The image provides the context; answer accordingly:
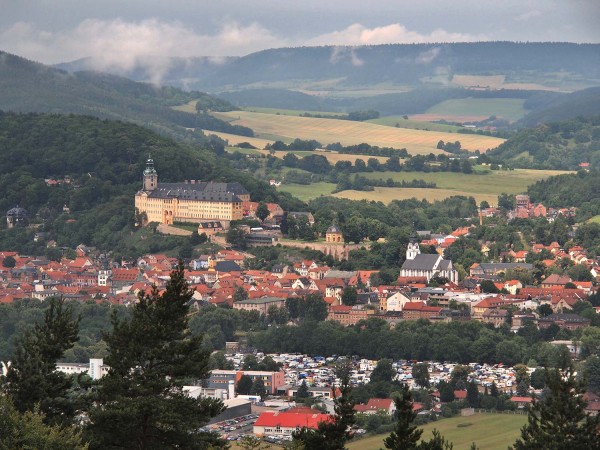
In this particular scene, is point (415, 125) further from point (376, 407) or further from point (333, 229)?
point (376, 407)

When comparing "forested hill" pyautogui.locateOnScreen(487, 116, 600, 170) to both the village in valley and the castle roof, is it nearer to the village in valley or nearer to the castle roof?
the village in valley

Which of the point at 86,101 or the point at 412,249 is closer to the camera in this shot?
the point at 412,249

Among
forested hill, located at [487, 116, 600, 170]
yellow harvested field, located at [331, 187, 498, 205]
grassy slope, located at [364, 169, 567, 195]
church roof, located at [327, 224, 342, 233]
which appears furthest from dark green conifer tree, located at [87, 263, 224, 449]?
forested hill, located at [487, 116, 600, 170]

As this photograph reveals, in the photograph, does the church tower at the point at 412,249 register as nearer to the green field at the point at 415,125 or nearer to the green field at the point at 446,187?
the green field at the point at 446,187

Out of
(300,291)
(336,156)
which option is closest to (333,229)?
(300,291)

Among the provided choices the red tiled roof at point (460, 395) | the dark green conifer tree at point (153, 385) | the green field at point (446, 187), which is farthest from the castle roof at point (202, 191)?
the dark green conifer tree at point (153, 385)

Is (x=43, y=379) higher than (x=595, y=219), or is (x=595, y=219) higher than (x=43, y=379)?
(x=43, y=379)

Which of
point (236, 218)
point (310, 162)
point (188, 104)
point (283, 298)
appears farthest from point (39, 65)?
point (283, 298)
